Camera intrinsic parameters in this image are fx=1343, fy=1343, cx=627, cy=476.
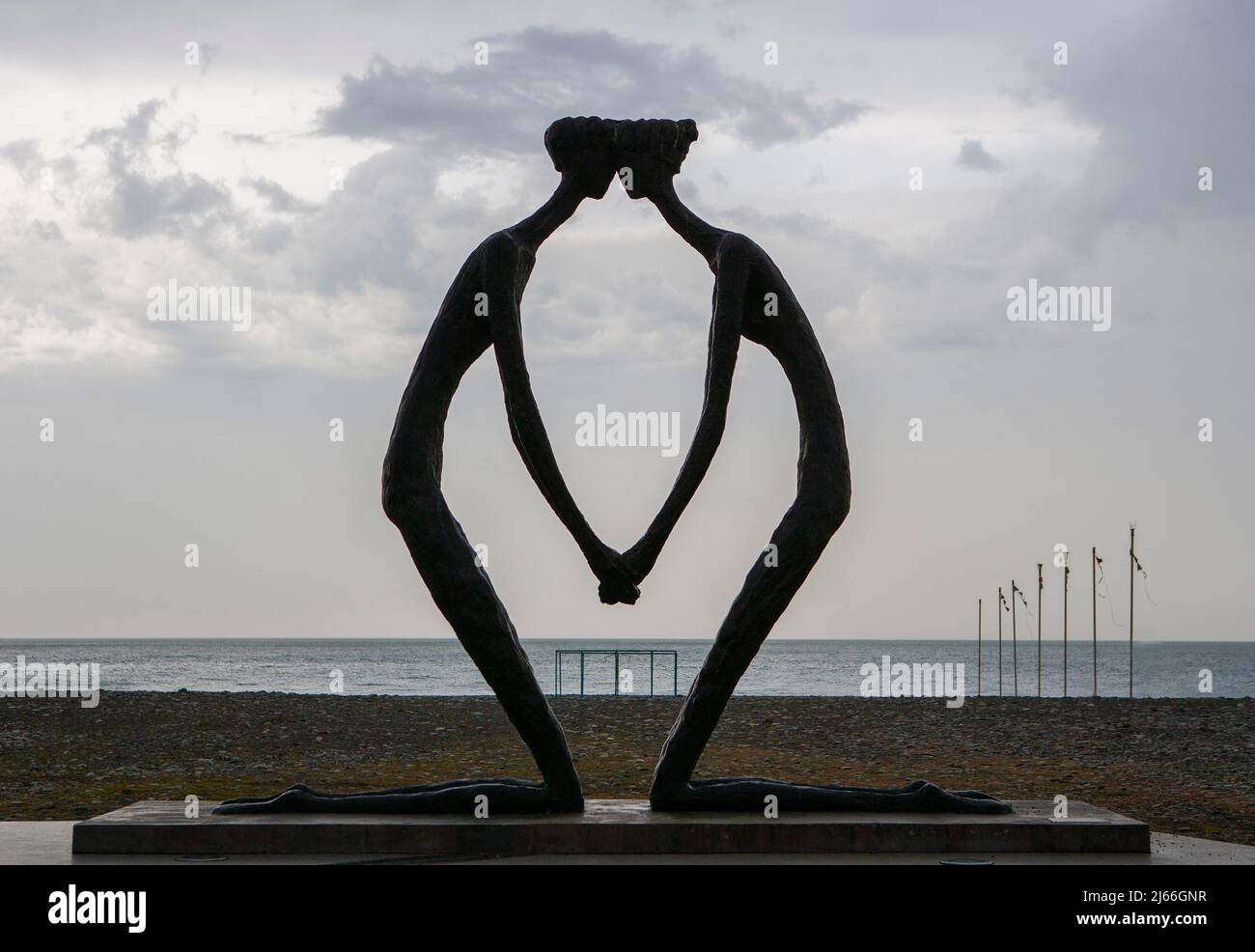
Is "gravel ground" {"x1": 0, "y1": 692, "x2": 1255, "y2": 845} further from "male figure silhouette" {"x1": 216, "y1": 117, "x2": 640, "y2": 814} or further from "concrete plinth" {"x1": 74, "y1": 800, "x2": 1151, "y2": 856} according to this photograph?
"male figure silhouette" {"x1": 216, "y1": 117, "x2": 640, "y2": 814}

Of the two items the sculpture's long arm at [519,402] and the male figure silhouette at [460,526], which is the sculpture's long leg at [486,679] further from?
the sculpture's long arm at [519,402]

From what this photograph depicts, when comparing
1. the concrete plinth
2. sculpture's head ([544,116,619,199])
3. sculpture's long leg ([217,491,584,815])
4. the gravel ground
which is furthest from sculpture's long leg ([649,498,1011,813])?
the gravel ground

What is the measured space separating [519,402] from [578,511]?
2.42 ft

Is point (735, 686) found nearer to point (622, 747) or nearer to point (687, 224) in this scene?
point (687, 224)

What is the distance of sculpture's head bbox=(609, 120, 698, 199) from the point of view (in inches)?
334

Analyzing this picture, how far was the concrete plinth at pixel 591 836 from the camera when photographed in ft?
23.9

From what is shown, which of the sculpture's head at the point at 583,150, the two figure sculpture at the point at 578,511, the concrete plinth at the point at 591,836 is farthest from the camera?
the sculpture's head at the point at 583,150

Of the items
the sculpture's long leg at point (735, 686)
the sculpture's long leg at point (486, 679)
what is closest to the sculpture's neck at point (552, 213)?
the sculpture's long leg at point (486, 679)

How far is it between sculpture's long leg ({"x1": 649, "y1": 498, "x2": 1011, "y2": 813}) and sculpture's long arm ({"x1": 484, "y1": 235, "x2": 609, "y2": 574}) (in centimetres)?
97

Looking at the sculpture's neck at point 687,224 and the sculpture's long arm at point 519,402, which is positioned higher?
the sculpture's neck at point 687,224

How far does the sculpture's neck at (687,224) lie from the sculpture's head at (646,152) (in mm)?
63

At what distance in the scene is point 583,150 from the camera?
334 inches
